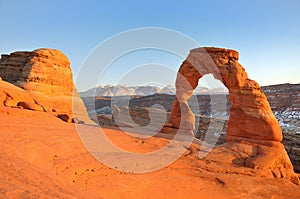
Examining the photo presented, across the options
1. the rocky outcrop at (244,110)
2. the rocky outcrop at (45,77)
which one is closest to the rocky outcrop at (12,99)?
the rocky outcrop at (45,77)

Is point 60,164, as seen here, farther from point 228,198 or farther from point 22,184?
point 228,198

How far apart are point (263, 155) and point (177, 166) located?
505cm

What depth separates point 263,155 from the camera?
11102 millimetres

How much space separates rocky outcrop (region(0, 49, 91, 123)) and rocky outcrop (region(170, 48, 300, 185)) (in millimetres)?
10912

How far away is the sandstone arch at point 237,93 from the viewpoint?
12.3 meters

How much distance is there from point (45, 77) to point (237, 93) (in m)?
15.7

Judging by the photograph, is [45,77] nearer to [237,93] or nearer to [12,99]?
[12,99]

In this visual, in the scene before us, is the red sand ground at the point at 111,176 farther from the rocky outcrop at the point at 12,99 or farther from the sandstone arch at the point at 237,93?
the rocky outcrop at the point at 12,99

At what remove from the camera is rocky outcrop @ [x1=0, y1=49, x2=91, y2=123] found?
1900cm

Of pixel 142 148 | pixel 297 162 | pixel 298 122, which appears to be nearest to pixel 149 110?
pixel 297 162

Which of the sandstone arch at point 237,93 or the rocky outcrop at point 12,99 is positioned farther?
the rocky outcrop at point 12,99

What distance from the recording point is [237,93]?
1323 centimetres

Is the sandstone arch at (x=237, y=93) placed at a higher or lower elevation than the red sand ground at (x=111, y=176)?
higher

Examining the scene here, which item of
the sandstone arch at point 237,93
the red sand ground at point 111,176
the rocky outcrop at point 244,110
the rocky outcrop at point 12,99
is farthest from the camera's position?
the rocky outcrop at point 12,99
